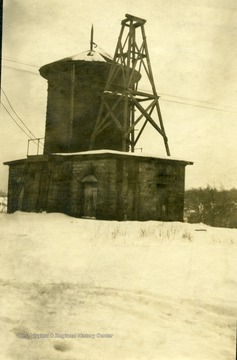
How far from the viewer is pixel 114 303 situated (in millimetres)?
4723

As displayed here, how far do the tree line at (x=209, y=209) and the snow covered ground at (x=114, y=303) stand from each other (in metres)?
12.1

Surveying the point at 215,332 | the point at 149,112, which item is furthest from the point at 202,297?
the point at 149,112

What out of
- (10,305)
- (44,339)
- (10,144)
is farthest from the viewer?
(10,144)

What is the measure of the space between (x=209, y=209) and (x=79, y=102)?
1052cm

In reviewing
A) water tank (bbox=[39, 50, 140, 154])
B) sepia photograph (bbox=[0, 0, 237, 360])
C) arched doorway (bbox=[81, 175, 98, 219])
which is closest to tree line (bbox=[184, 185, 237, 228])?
arched doorway (bbox=[81, 175, 98, 219])

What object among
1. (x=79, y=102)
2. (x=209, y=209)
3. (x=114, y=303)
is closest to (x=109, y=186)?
(x=79, y=102)

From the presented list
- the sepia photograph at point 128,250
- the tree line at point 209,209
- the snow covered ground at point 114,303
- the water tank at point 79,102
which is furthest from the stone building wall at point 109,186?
the snow covered ground at point 114,303

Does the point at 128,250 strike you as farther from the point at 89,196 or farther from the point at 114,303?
the point at 89,196

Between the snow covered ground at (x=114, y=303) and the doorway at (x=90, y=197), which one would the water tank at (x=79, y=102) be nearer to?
the doorway at (x=90, y=197)

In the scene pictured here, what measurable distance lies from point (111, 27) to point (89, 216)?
985 centimetres

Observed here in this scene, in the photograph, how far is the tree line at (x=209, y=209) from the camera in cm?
1839

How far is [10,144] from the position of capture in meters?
6.14

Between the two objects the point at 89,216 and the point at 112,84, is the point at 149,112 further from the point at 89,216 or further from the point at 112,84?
the point at 89,216

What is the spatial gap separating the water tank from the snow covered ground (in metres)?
11.4
